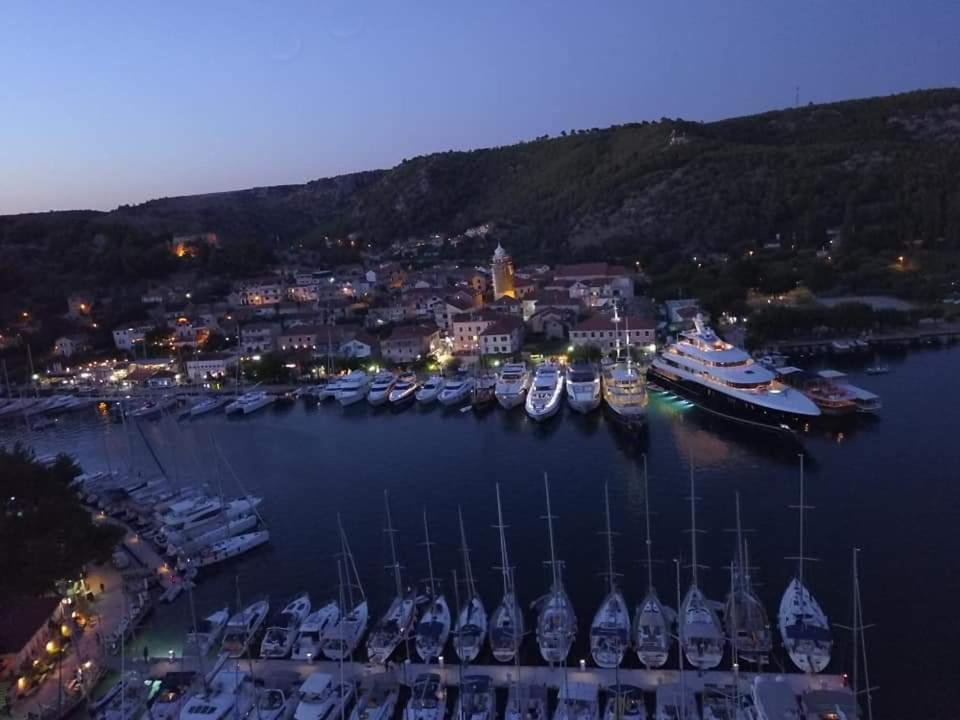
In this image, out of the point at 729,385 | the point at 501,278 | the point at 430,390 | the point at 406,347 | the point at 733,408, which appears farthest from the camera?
the point at 501,278

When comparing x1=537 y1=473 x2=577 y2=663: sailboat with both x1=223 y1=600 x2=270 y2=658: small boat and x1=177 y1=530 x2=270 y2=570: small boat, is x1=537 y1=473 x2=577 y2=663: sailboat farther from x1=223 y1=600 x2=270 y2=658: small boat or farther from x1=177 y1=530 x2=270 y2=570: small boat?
x1=177 y1=530 x2=270 y2=570: small boat

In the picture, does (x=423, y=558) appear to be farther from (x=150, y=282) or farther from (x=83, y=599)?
(x=150, y=282)

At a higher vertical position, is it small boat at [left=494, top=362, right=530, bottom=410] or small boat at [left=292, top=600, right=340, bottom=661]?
small boat at [left=292, top=600, right=340, bottom=661]

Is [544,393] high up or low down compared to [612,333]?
down

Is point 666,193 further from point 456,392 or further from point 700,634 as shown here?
point 700,634

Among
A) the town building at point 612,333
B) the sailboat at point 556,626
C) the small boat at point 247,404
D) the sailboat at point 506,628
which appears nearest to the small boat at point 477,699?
the sailboat at point 506,628

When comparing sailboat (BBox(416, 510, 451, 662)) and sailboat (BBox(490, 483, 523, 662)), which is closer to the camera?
sailboat (BBox(490, 483, 523, 662))

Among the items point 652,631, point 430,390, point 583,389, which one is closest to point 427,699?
point 652,631

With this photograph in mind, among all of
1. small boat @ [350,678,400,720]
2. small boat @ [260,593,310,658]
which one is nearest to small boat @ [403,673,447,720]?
small boat @ [350,678,400,720]
